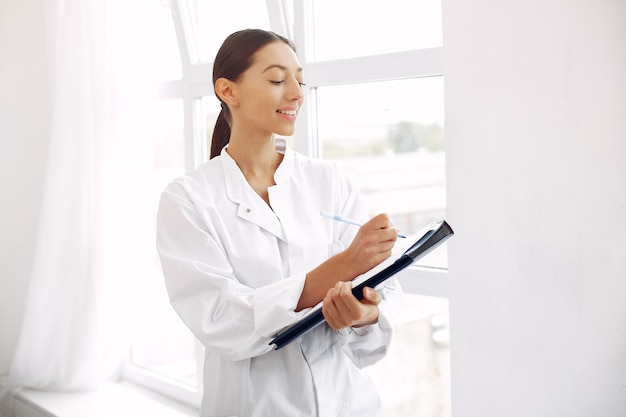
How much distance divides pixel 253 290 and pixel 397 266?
1.29ft

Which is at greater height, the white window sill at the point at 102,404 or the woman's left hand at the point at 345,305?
the woman's left hand at the point at 345,305

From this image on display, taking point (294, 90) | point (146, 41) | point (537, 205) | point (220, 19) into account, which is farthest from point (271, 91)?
point (146, 41)

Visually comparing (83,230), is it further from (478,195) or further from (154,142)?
(478,195)

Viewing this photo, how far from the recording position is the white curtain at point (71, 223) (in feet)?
9.92

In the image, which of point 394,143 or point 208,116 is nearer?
point 394,143

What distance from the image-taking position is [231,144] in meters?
1.72

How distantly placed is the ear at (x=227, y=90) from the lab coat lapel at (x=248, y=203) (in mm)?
154

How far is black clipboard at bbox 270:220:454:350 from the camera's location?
1.25m

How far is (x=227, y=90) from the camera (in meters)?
1.67

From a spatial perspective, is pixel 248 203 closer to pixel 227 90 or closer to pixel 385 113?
pixel 227 90

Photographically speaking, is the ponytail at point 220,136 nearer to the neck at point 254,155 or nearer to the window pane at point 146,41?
the neck at point 254,155

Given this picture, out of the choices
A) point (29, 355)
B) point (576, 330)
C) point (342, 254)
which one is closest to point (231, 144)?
point (342, 254)

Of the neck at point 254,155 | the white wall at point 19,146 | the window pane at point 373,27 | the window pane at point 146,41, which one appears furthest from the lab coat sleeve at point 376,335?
the white wall at point 19,146

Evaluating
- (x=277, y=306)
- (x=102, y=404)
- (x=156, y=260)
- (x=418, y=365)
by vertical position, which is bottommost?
(x=102, y=404)
